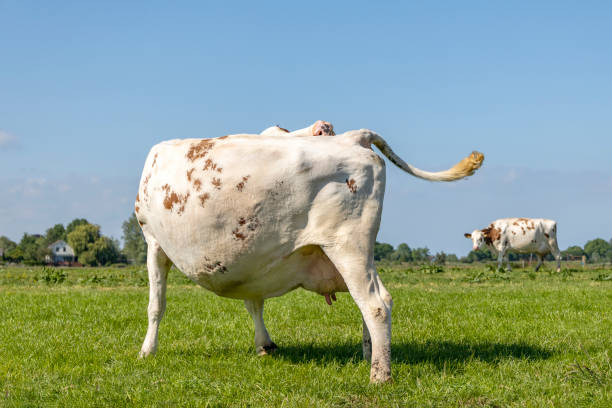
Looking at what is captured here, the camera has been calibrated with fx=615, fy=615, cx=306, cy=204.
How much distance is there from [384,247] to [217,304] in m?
139

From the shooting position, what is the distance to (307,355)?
7148 millimetres

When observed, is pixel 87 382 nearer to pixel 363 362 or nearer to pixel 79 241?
pixel 363 362

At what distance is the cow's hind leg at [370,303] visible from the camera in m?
5.46

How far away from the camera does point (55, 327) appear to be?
9633 millimetres

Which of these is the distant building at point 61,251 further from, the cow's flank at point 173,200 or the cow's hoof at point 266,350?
the cow's flank at point 173,200

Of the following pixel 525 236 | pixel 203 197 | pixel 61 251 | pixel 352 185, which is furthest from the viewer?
pixel 61 251

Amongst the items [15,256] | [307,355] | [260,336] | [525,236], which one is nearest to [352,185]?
[307,355]

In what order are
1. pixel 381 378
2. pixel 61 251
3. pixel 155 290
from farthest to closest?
pixel 61 251
pixel 155 290
pixel 381 378

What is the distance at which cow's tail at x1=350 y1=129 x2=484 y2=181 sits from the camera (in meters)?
6.39

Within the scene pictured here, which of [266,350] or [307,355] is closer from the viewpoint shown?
[307,355]

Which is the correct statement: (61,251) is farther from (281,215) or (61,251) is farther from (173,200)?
(281,215)

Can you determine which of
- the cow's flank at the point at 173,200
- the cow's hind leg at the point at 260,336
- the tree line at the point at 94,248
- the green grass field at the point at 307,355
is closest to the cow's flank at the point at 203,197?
the cow's flank at the point at 173,200

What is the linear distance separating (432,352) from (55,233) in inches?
6116

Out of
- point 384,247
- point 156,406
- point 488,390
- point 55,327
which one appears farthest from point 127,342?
point 384,247
